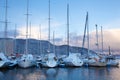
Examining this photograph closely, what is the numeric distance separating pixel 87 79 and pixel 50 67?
76.9ft

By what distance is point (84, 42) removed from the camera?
7756cm

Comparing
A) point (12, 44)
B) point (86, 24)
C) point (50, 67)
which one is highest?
point (86, 24)

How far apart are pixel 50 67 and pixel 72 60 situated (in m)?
7.15

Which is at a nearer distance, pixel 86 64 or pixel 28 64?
pixel 28 64

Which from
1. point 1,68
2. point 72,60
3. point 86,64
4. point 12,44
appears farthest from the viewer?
point 12,44

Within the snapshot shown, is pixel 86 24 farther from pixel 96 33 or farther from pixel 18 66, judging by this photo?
pixel 18 66

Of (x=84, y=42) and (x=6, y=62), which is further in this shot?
(x=84, y=42)

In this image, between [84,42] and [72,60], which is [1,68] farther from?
[84,42]

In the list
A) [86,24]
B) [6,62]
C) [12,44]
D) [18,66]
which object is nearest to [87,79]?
[6,62]

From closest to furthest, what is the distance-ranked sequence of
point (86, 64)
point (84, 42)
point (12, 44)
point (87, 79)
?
1. point (87, 79)
2. point (86, 64)
3. point (84, 42)
4. point (12, 44)

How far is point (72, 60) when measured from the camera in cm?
5753

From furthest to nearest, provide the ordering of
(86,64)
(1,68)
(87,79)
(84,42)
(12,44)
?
(12,44)
(84,42)
(86,64)
(1,68)
(87,79)

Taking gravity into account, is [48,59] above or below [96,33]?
below

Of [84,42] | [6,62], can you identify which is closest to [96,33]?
[84,42]
